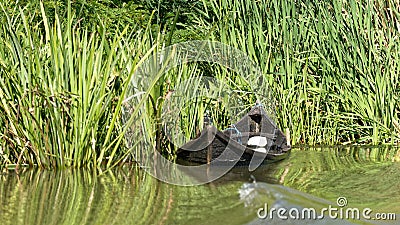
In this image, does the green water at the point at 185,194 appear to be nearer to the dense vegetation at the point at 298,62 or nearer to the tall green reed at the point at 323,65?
the dense vegetation at the point at 298,62

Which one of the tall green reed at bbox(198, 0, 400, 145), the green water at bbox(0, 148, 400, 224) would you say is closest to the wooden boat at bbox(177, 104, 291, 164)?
the green water at bbox(0, 148, 400, 224)

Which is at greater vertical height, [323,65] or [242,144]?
[323,65]

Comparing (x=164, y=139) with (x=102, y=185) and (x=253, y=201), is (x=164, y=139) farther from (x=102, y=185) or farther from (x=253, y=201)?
(x=253, y=201)

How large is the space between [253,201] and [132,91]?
171 centimetres

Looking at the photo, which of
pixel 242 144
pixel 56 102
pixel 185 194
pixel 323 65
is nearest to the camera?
pixel 185 194

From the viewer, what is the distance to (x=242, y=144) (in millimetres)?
5031

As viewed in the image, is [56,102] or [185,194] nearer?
[185,194]

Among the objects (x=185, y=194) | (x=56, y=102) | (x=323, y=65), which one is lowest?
(x=185, y=194)

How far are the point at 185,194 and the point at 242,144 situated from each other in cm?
148

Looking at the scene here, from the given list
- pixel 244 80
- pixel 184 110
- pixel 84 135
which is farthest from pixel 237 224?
pixel 244 80

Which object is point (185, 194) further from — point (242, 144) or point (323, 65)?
point (323, 65)

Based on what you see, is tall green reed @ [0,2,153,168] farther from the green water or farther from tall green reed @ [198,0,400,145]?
tall green reed @ [198,0,400,145]

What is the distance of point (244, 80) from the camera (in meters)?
6.07

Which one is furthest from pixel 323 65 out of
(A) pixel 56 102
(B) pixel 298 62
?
(A) pixel 56 102
